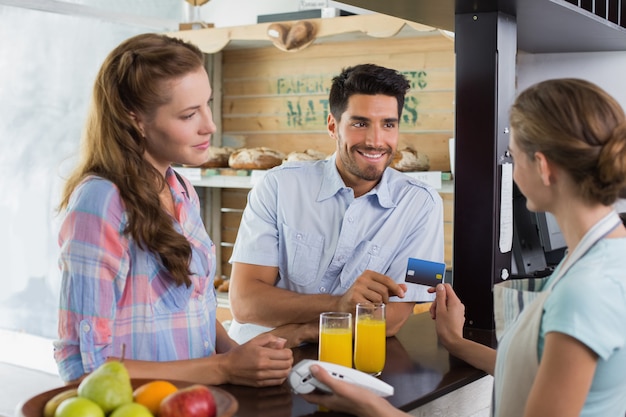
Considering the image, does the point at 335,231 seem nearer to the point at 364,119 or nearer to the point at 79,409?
the point at 364,119

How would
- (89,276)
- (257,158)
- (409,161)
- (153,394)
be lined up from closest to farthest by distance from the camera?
1. (153,394)
2. (89,276)
3. (409,161)
4. (257,158)

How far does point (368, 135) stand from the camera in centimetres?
279

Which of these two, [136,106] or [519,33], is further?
[519,33]

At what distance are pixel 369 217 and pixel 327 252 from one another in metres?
0.19

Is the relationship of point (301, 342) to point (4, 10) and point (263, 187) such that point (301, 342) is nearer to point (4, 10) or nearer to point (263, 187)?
point (263, 187)

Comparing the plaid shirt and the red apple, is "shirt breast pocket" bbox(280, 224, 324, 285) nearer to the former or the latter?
the plaid shirt

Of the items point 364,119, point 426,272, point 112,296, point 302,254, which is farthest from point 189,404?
point 364,119

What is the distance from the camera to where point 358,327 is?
2139 mm

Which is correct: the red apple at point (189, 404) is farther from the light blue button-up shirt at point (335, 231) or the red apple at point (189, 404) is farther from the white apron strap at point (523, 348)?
the light blue button-up shirt at point (335, 231)

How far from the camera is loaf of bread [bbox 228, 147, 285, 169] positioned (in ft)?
15.0

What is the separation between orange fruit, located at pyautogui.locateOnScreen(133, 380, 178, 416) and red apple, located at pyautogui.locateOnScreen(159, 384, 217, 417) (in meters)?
0.03

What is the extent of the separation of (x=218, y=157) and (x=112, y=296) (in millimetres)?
3087

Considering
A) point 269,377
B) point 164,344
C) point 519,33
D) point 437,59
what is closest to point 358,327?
point 269,377

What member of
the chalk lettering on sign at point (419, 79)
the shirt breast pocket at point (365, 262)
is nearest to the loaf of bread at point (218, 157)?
the chalk lettering on sign at point (419, 79)
